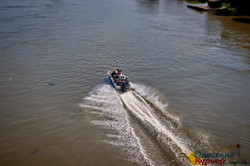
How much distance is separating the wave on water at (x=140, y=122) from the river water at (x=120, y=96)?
49 mm

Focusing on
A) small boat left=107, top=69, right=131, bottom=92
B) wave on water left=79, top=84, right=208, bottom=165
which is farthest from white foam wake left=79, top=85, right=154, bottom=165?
small boat left=107, top=69, right=131, bottom=92

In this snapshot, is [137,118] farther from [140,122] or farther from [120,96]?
[120,96]

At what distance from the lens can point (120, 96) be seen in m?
14.8

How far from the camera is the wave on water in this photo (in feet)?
33.3

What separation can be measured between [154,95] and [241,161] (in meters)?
6.80

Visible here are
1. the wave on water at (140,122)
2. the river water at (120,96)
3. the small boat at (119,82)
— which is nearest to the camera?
the wave on water at (140,122)

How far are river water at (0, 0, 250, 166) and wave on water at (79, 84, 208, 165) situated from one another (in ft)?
0.16

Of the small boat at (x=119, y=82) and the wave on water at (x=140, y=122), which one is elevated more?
the small boat at (x=119, y=82)

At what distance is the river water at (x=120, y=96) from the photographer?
34.6 feet

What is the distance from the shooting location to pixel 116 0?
62.9 m

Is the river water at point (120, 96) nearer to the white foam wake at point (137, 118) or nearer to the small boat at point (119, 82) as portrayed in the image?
the white foam wake at point (137, 118)

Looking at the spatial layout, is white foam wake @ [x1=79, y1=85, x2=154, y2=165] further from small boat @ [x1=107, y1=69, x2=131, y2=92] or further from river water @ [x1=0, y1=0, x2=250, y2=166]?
small boat @ [x1=107, y1=69, x2=131, y2=92]

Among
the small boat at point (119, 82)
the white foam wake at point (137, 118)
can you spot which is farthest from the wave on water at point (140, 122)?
the small boat at point (119, 82)

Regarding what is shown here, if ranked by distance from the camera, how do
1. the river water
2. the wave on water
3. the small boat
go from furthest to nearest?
the small boat, the river water, the wave on water
